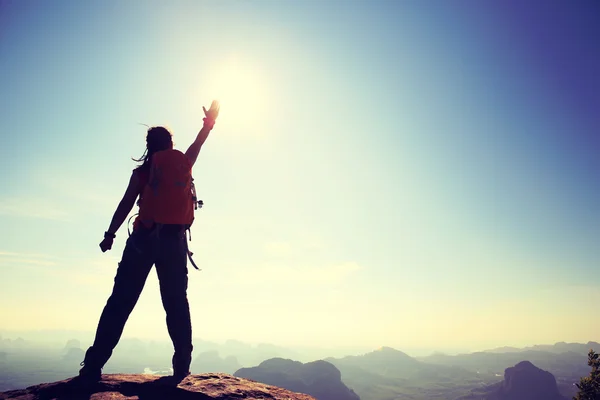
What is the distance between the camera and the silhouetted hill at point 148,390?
3.84 meters

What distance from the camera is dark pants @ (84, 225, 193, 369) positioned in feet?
16.1

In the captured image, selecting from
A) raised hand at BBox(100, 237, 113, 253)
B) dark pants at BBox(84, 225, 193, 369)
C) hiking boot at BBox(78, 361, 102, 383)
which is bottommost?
hiking boot at BBox(78, 361, 102, 383)

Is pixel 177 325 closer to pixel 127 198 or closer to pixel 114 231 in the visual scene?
pixel 114 231

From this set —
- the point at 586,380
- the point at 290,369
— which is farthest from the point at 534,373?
the point at 586,380

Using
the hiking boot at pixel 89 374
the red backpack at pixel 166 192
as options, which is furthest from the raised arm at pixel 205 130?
the hiking boot at pixel 89 374

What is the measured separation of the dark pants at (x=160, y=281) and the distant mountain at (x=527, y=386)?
244 m

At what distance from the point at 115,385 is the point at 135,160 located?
3704 millimetres

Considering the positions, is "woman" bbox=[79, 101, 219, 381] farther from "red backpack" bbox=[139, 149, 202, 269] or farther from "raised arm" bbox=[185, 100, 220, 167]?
"raised arm" bbox=[185, 100, 220, 167]

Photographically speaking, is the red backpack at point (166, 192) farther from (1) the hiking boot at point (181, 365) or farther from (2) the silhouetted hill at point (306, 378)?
(2) the silhouetted hill at point (306, 378)

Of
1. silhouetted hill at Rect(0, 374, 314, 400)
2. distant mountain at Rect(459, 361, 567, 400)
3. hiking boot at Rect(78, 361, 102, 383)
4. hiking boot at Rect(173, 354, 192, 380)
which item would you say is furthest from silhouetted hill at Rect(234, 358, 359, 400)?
hiking boot at Rect(78, 361, 102, 383)

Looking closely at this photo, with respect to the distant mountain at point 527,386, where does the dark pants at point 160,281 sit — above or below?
above

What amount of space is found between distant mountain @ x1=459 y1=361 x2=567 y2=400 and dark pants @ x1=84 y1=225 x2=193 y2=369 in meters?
244

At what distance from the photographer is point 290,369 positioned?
18162 cm

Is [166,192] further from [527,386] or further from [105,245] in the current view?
[527,386]
